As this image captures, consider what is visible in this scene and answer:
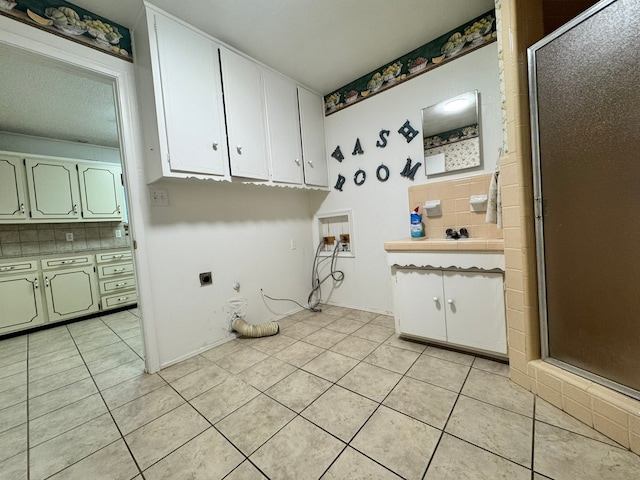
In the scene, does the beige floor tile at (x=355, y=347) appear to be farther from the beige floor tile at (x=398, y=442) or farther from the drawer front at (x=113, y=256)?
the drawer front at (x=113, y=256)

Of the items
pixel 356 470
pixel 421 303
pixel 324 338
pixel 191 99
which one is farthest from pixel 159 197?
pixel 421 303

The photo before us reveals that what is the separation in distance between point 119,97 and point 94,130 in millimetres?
2121

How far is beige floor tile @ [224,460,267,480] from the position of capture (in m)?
0.91

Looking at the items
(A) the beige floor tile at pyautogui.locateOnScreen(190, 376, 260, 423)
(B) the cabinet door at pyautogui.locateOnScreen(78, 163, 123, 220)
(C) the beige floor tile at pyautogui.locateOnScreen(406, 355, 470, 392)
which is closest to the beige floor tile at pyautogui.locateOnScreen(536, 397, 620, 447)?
(C) the beige floor tile at pyautogui.locateOnScreen(406, 355, 470, 392)

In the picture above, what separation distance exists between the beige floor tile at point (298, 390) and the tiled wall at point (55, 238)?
11.9 feet

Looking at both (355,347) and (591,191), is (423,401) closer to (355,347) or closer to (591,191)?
(355,347)

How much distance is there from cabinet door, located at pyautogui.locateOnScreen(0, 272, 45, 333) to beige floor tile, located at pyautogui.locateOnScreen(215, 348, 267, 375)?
2.69m

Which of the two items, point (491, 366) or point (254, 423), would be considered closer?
point (254, 423)

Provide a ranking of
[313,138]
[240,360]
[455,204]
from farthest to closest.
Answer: [313,138] < [455,204] < [240,360]

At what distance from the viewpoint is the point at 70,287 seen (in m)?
3.01

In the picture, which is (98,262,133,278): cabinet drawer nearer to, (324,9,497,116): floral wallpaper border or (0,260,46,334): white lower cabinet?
(0,260,46,334): white lower cabinet

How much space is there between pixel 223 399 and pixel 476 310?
1.67m

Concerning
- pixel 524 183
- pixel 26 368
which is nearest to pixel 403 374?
pixel 524 183

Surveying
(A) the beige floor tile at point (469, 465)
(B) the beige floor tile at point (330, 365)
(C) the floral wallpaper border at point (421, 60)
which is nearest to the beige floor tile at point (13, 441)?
(B) the beige floor tile at point (330, 365)
